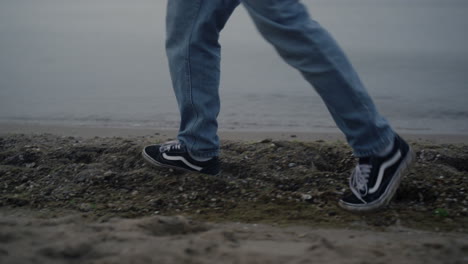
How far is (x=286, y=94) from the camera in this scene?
6.84 meters

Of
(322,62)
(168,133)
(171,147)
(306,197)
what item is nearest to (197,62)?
(171,147)

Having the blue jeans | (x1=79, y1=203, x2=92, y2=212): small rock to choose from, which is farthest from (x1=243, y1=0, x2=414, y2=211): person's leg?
(x1=79, y1=203, x2=92, y2=212): small rock

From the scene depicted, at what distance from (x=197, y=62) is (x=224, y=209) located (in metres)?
0.76

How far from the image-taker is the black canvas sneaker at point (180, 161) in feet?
9.62

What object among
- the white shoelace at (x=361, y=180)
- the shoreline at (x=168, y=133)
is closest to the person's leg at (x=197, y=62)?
the white shoelace at (x=361, y=180)

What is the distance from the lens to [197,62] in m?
2.80

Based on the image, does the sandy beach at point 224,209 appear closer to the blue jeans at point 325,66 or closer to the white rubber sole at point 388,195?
the white rubber sole at point 388,195

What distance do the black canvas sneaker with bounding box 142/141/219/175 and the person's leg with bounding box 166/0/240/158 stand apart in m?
0.04

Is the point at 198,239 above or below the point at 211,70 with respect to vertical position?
below

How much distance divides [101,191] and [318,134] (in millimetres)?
2528

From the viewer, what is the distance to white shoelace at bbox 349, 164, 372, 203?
2455 mm

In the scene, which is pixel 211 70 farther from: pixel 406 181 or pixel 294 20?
pixel 406 181

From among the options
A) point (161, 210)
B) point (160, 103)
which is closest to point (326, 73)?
point (161, 210)

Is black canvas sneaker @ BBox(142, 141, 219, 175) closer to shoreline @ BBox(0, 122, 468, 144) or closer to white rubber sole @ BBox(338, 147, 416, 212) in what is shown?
white rubber sole @ BBox(338, 147, 416, 212)
